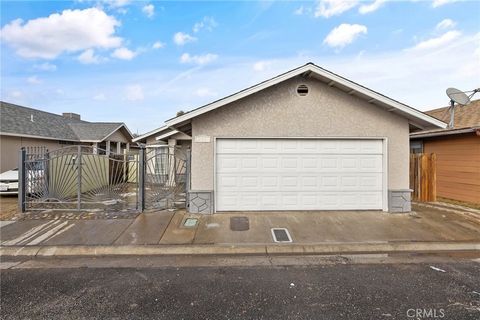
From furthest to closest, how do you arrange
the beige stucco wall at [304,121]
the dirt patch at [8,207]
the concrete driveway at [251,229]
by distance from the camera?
the beige stucco wall at [304,121] < the dirt patch at [8,207] < the concrete driveway at [251,229]

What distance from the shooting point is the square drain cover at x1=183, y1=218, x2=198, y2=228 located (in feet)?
22.0

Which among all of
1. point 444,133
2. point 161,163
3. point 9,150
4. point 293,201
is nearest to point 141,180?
point 161,163

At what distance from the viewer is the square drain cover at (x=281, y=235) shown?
579 centimetres

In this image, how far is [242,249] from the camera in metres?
5.37

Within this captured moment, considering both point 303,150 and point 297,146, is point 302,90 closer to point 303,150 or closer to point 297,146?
point 297,146

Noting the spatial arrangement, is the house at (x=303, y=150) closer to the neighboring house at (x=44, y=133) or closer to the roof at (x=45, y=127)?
the neighboring house at (x=44, y=133)

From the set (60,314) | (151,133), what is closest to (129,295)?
(60,314)

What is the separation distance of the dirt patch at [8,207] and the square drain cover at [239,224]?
Result: 19.7 ft

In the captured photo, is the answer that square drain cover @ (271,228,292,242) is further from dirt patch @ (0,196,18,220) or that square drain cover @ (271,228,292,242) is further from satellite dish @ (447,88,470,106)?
satellite dish @ (447,88,470,106)

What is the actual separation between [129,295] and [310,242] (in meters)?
3.50

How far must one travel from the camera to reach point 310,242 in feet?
18.4

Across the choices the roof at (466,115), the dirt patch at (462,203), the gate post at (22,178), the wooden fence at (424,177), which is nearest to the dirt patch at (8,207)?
the gate post at (22,178)

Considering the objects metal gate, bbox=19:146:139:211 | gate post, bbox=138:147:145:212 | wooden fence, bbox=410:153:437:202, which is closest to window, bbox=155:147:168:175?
gate post, bbox=138:147:145:212

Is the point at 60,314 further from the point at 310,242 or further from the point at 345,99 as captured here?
the point at 345,99
